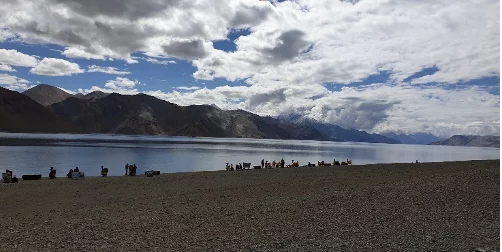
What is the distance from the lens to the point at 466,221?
17.1m

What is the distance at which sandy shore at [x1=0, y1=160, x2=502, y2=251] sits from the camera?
14.5 metres

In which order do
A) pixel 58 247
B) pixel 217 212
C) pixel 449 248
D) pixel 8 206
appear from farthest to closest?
pixel 8 206 < pixel 217 212 < pixel 58 247 < pixel 449 248

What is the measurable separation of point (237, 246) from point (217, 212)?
19.8ft

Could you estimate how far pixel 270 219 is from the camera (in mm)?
18188

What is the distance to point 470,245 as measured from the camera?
13.8m

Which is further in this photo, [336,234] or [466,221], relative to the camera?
[466,221]

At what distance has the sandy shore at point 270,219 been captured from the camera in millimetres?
14469

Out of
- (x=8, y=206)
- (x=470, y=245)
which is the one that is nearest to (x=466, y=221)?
(x=470, y=245)

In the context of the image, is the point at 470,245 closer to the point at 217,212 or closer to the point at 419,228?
the point at 419,228

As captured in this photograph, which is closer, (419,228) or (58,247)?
(58,247)

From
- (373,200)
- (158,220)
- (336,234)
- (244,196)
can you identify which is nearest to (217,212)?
(158,220)

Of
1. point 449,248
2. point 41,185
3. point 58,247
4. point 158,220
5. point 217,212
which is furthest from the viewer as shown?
point 41,185

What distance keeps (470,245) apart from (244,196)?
13806mm

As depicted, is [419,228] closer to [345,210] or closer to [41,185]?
[345,210]
